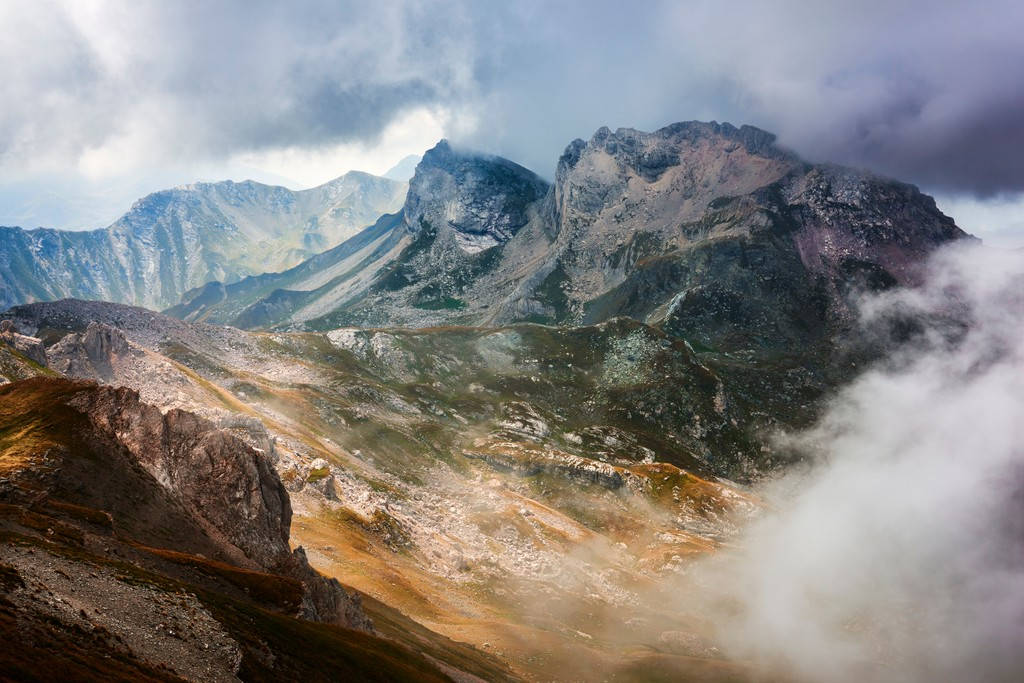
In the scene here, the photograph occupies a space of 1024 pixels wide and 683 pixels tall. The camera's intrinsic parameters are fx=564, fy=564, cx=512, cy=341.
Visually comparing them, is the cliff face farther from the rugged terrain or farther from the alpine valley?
the rugged terrain

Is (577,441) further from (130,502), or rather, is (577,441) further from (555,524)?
(130,502)

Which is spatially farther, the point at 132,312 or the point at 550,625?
the point at 132,312

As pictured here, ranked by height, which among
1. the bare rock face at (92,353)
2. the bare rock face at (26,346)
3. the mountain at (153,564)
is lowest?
the mountain at (153,564)

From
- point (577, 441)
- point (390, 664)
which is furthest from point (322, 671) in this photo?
point (577, 441)

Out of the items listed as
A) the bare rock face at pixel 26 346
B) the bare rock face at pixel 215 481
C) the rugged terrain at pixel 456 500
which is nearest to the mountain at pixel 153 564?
the bare rock face at pixel 215 481

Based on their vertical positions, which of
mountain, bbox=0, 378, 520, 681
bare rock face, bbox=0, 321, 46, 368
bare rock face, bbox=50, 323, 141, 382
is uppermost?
bare rock face, bbox=50, 323, 141, 382

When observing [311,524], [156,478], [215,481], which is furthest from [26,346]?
[215,481]

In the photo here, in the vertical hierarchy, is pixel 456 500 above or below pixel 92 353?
above

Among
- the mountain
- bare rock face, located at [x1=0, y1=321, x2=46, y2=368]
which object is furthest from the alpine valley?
bare rock face, located at [x1=0, y1=321, x2=46, y2=368]

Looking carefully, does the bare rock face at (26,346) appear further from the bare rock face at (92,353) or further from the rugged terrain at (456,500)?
the rugged terrain at (456,500)

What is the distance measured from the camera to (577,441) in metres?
189

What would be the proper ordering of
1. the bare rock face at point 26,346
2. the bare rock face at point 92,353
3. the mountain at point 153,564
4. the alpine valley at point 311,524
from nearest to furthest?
the mountain at point 153,564
the alpine valley at point 311,524
the bare rock face at point 26,346
the bare rock face at point 92,353

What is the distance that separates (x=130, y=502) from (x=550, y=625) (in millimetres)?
66074

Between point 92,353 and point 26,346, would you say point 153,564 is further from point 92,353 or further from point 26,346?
point 92,353
